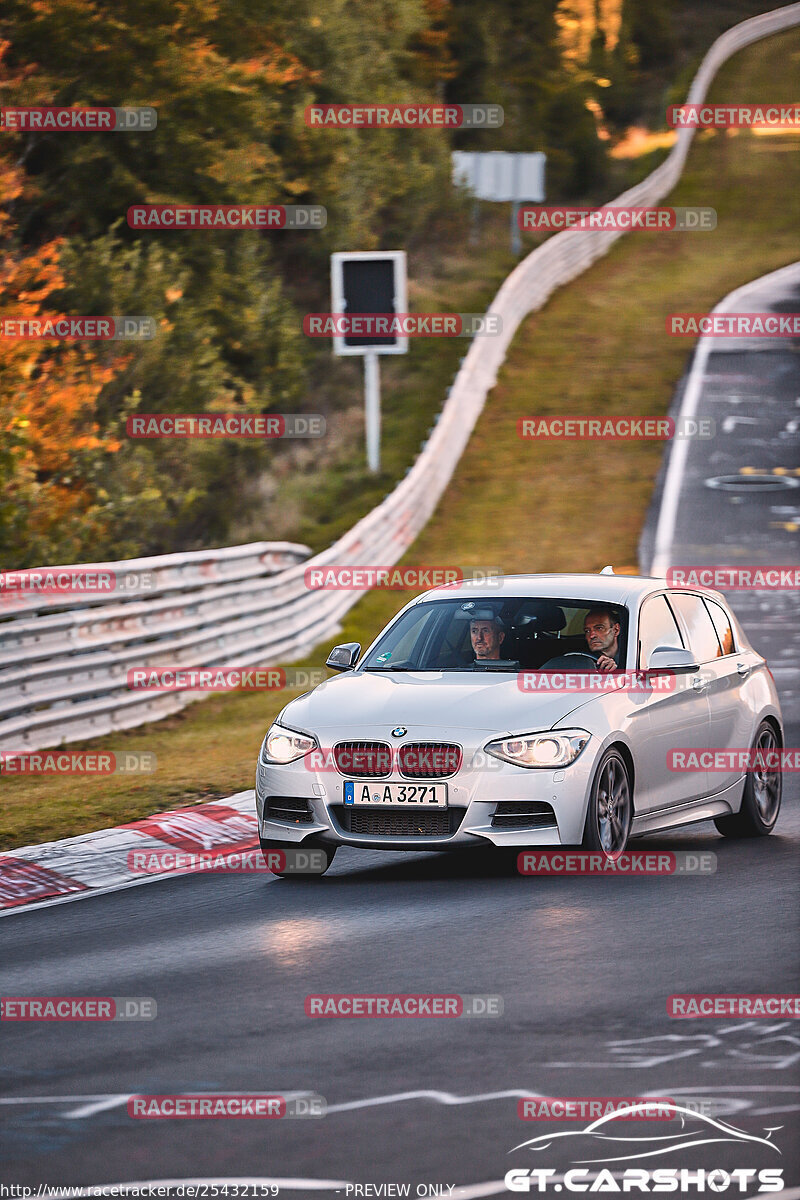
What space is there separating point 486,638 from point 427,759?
1.40 meters

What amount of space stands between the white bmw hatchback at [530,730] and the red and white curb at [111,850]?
3.18ft

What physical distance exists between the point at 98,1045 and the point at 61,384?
18763 millimetres

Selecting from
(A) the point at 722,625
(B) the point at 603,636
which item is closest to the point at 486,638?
(B) the point at 603,636

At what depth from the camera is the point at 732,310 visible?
149 feet

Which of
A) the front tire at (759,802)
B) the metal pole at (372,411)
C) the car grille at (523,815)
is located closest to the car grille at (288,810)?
the car grille at (523,815)

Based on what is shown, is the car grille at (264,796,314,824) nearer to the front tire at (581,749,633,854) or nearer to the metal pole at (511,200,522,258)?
the front tire at (581,749,633,854)

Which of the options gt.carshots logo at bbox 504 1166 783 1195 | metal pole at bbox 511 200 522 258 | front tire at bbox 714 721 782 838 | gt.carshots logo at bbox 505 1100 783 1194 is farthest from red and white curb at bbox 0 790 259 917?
metal pole at bbox 511 200 522 258

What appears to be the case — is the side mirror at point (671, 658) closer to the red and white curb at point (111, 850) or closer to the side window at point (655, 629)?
the side window at point (655, 629)

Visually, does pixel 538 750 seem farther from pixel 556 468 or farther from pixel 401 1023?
pixel 556 468

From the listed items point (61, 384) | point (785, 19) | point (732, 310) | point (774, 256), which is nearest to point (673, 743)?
point (61, 384)

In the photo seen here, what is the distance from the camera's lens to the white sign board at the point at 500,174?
49.5m

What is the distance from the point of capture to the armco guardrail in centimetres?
1545

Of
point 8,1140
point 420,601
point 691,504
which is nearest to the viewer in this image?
point 8,1140

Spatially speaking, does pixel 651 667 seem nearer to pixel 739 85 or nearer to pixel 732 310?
pixel 732 310
